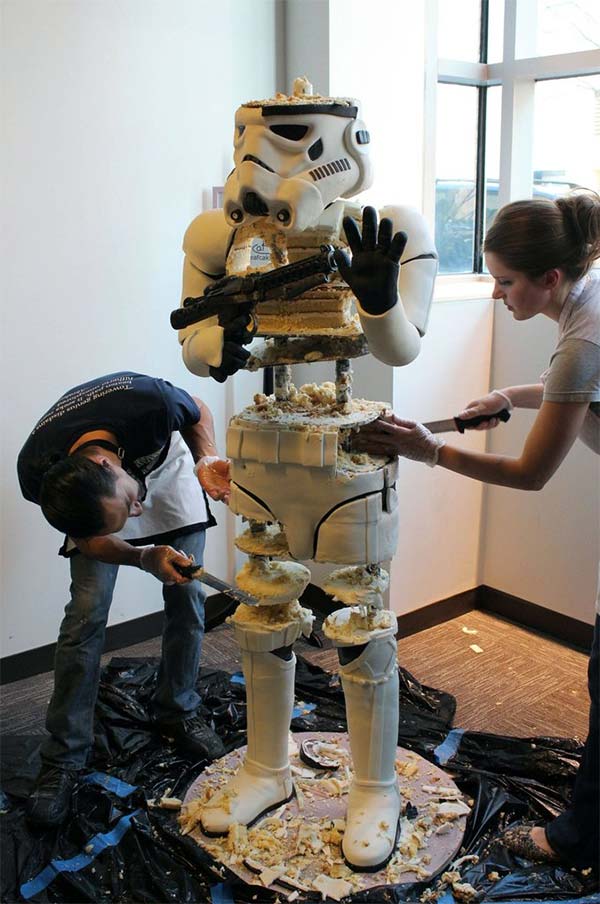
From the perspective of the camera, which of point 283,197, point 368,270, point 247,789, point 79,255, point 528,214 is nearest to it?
point 368,270

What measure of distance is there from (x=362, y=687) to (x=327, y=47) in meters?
2.00

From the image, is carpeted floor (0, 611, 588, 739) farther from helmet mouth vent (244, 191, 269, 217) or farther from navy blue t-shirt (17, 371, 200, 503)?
helmet mouth vent (244, 191, 269, 217)

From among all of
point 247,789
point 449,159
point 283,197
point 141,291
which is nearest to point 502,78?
point 449,159

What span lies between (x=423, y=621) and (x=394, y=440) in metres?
1.39

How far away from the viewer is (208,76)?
9.04ft

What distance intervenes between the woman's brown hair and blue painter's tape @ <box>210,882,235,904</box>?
1.45 meters

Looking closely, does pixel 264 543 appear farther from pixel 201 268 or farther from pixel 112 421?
pixel 201 268

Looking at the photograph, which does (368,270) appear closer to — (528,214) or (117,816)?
(528,214)

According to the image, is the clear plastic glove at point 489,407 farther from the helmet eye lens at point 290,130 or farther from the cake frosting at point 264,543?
the helmet eye lens at point 290,130

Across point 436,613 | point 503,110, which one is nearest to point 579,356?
point 436,613

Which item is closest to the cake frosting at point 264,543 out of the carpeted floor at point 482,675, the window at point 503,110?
the carpeted floor at point 482,675

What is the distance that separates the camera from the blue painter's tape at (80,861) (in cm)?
179

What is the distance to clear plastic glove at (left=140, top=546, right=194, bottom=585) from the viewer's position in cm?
187

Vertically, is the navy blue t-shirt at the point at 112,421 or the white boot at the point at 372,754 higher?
the navy blue t-shirt at the point at 112,421
